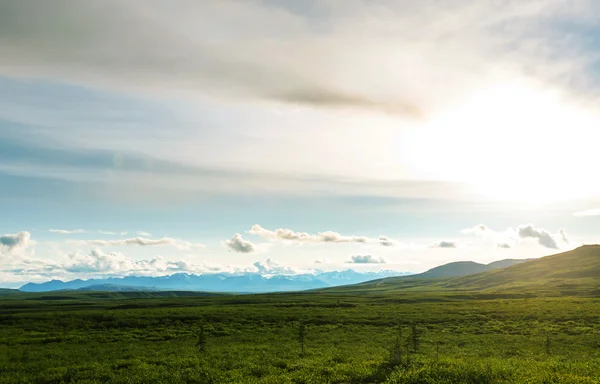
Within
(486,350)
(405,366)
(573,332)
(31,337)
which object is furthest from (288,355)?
(573,332)

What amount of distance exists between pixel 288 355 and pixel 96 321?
48043 millimetres

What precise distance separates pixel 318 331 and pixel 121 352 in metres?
29.3

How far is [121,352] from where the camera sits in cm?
4275

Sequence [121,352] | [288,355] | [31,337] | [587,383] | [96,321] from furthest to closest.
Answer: [96,321] → [31,337] → [121,352] → [288,355] → [587,383]

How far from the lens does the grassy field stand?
2764 centimetres

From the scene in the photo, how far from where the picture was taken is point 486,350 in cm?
4388

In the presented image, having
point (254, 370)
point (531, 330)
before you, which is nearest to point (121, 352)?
point (254, 370)

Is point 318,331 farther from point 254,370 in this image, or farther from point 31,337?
point 31,337

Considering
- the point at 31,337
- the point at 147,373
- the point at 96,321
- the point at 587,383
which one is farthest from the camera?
the point at 96,321

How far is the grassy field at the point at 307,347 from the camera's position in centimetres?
2764

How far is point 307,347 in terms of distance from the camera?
150 ft

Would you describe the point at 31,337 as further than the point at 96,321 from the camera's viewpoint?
No

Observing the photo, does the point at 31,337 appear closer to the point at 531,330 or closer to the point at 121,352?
the point at 121,352

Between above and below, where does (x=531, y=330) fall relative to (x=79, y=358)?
below
